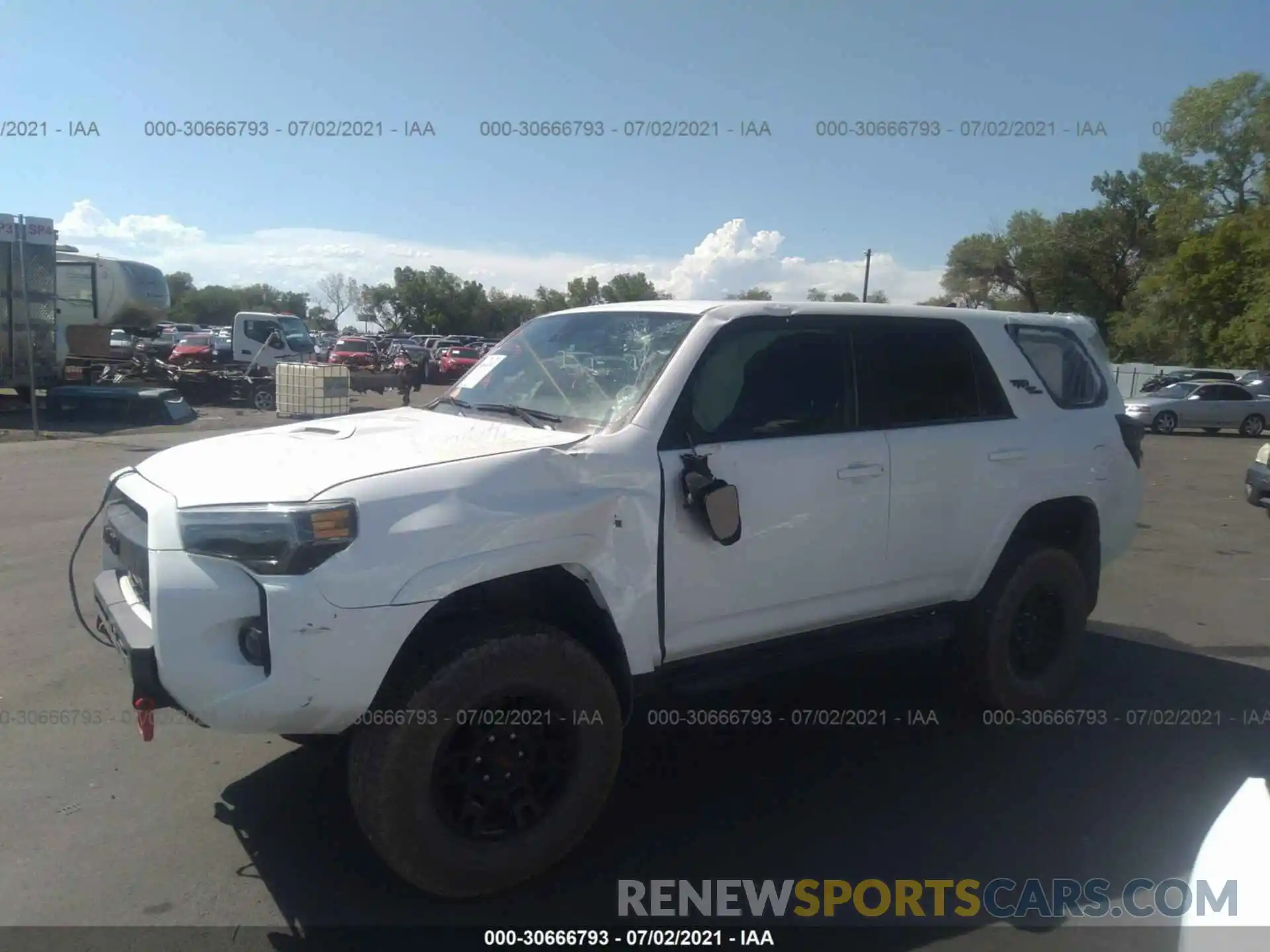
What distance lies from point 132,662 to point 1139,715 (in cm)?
469

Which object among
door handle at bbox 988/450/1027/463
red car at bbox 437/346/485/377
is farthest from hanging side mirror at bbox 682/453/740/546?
red car at bbox 437/346/485/377

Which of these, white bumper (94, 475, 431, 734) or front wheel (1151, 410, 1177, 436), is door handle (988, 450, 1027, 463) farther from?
front wheel (1151, 410, 1177, 436)

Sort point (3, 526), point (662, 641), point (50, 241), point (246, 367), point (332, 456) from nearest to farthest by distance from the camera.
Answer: point (332, 456), point (662, 641), point (3, 526), point (50, 241), point (246, 367)

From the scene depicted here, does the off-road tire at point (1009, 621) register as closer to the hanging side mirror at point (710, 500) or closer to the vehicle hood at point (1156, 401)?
the hanging side mirror at point (710, 500)

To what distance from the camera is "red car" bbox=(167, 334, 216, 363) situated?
95.3ft

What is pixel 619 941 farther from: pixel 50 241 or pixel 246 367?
pixel 246 367

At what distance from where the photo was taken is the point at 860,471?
170 inches

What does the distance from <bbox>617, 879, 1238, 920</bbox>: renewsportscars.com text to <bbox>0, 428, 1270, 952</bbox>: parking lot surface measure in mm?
63

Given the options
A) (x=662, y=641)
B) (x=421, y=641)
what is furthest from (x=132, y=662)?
(x=662, y=641)

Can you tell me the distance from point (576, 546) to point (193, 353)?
101ft

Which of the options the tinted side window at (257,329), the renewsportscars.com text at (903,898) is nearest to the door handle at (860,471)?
the renewsportscars.com text at (903,898)

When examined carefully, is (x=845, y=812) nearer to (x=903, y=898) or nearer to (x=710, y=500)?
(x=903, y=898)

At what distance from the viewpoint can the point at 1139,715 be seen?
5.29 m

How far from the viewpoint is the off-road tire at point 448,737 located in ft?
10.4
